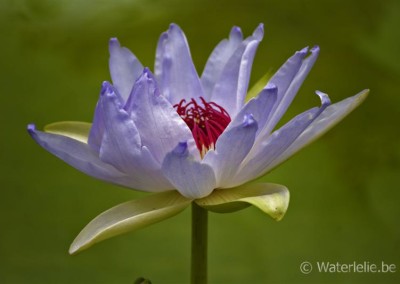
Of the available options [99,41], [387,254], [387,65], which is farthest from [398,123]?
[99,41]

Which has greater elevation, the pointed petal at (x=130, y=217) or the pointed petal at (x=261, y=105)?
the pointed petal at (x=261, y=105)

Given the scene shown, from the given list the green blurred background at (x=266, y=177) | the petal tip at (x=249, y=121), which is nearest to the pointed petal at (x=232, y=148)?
the petal tip at (x=249, y=121)

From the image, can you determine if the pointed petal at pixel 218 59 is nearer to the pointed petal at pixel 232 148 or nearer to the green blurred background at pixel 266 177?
the pointed petal at pixel 232 148

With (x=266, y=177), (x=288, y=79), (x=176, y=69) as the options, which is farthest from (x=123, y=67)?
(x=266, y=177)

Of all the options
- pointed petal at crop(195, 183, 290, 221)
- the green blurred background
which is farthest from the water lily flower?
the green blurred background

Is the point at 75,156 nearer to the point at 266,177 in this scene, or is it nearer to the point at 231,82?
the point at 231,82

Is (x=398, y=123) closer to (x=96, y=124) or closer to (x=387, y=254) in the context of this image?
(x=387, y=254)
